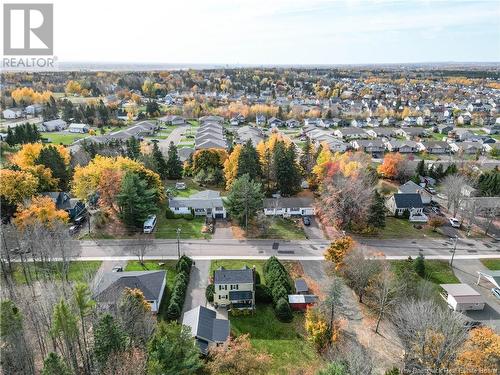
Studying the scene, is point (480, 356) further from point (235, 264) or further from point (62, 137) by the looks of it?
point (62, 137)

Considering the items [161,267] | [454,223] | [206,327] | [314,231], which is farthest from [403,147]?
[206,327]

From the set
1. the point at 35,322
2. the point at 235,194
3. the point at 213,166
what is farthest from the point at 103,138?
the point at 35,322

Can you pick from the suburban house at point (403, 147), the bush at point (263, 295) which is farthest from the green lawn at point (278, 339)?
the suburban house at point (403, 147)

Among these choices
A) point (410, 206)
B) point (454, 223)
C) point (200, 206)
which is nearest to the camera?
point (454, 223)

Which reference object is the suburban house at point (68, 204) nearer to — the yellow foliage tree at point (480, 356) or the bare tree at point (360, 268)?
the bare tree at point (360, 268)

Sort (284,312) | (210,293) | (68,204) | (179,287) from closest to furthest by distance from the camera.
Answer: (284,312) < (179,287) < (210,293) < (68,204)

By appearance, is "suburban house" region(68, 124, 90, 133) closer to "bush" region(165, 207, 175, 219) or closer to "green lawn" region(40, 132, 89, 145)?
"green lawn" region(40, 132, 89, 145)

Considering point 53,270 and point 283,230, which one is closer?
point 53,270
